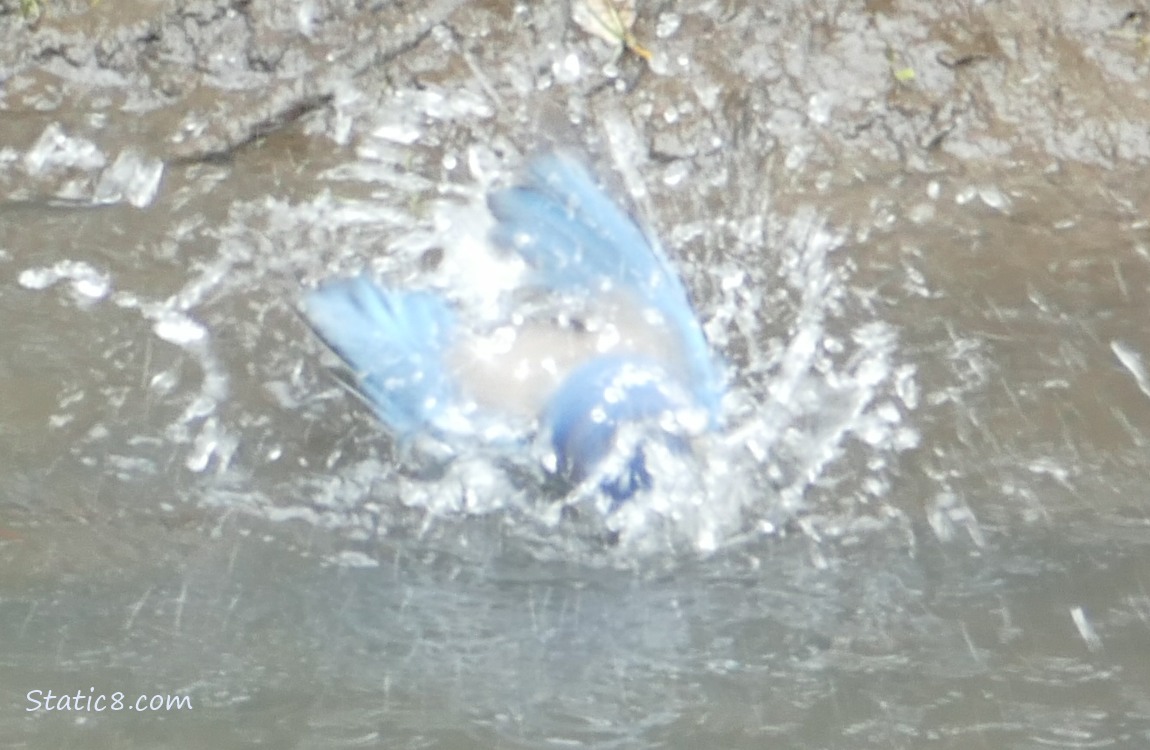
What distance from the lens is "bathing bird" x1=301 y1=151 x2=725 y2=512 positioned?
2.52 meters

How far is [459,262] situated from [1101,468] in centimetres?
128

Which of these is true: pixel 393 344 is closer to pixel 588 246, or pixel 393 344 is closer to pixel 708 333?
pixel 588 246

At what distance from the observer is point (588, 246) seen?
2.82m

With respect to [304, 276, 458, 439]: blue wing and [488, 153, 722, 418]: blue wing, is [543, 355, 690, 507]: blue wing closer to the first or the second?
[488, 153, 722, 418]: blue wing

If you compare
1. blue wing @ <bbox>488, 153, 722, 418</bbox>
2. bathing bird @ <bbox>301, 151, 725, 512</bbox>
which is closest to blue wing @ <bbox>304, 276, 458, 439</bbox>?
bathing bird @ <bbox>301, 151, 725, 512</bbox>

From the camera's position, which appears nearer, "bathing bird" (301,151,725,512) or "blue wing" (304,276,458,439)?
Result: "bathing bird" (301,151,725,512)

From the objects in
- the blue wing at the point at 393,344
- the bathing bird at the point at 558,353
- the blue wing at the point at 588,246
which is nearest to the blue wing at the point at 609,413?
the bathing bird at the point at 558,353

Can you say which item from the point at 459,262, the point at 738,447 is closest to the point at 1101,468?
the point at 738,447

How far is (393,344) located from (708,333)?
0.61 metres

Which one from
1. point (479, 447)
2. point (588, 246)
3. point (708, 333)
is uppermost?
point (588, 246)

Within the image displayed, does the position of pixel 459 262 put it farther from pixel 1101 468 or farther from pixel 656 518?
pixel 1101 468

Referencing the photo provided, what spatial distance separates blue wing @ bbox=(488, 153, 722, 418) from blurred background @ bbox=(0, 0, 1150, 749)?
8cm

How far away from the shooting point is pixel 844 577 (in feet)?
7.84


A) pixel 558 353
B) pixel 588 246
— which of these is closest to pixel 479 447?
pixel 558 353
